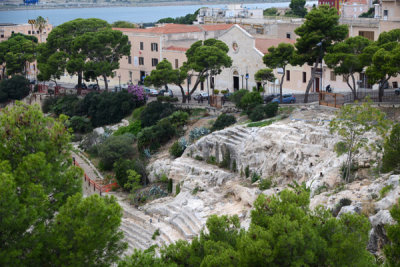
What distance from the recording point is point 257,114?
142ft

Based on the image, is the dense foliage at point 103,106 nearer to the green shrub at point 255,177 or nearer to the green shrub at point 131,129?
the green shrub at point 131,129

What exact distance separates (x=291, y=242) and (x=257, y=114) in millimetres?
27008

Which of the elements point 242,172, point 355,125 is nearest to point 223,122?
point 242,172

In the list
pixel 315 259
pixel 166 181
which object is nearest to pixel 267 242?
pixel 315 259

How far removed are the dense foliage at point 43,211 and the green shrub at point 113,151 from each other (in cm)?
2512

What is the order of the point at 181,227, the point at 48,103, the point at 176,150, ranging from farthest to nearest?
the point at 48,103
the point at 176,150
the point at 181,227

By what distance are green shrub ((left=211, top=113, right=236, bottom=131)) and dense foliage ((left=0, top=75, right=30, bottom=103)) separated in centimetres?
3654

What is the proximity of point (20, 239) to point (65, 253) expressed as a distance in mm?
1541

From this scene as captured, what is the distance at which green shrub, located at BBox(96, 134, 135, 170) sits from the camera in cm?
4694

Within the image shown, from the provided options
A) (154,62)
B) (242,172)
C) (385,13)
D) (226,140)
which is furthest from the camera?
(154,62)

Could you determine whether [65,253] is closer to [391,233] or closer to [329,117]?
[391,233]

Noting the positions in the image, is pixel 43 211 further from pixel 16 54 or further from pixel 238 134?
pixel 16 54

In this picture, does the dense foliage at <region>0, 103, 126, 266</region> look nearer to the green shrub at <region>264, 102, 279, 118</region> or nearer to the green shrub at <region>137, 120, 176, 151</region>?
the green shrub at <region>264, 102, 279, 118</region>

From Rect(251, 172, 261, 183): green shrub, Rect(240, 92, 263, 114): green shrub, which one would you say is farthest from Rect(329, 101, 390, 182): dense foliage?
Rect(240, 92, 263, 114): green shrub
